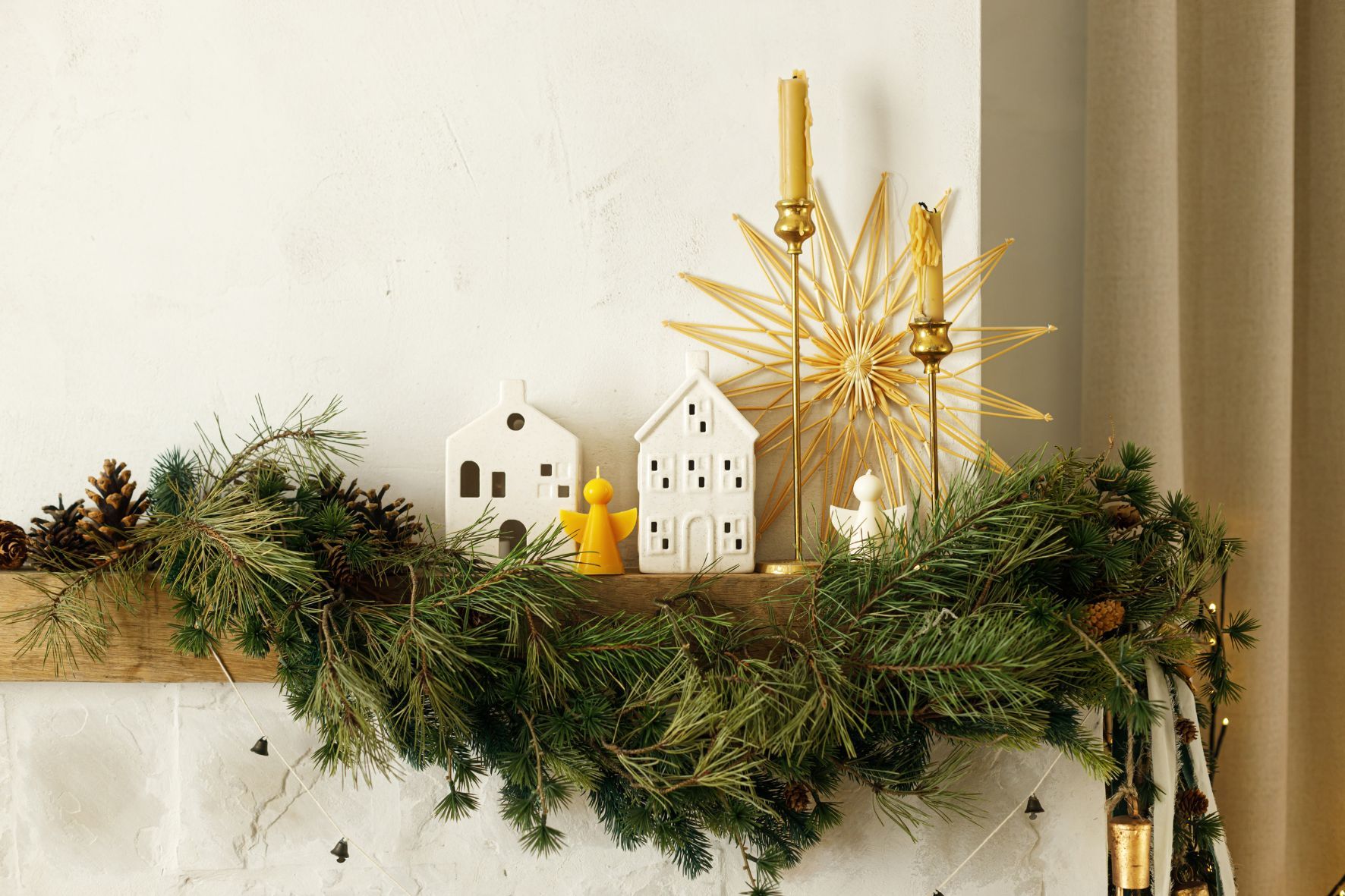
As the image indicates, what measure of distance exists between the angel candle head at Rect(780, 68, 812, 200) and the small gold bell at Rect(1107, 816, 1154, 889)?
0.66m

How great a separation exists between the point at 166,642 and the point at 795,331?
657 millimetres

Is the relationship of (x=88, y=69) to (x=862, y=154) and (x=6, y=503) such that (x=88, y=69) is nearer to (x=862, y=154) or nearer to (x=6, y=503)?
(x=6, y=503)

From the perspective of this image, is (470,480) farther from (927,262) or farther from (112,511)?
(927,262)

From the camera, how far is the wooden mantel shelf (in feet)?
2.75

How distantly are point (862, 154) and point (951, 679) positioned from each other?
546 mm

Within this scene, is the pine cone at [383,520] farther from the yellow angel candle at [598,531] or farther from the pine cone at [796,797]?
the pine cone at [796,797]

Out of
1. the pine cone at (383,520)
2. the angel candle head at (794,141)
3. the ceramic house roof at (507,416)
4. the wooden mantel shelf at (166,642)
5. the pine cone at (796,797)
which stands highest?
the angel candle head at (794,141)

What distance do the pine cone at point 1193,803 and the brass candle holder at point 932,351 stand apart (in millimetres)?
401

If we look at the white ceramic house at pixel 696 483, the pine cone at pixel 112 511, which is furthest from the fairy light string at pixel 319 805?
the white ceramic house at pixel 696 483

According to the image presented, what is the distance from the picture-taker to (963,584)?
0.80 meters

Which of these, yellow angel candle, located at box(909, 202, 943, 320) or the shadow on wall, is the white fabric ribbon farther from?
the shadow on wall

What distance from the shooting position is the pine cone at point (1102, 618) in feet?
2.67

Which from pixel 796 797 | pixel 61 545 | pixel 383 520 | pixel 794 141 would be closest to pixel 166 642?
pixel 61 545

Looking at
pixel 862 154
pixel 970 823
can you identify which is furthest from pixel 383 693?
pixel 862 154
